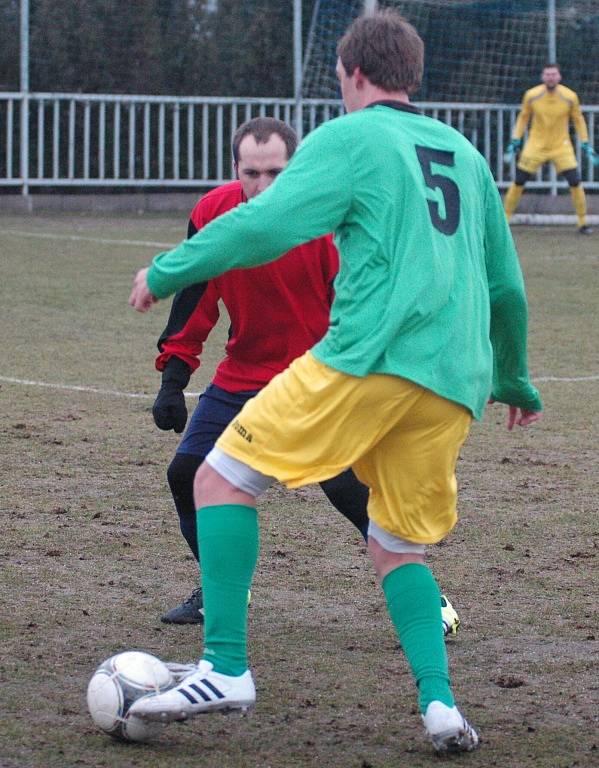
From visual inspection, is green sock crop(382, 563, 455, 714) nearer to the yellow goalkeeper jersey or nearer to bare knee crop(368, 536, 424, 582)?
bare knee crop(368, 536, 424, 582)

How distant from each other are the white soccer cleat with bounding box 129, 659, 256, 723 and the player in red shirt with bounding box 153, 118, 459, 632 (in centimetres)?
105

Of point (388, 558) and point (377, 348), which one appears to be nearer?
point (377, 348)

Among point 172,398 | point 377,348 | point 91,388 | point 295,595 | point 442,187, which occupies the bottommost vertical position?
point 91,388

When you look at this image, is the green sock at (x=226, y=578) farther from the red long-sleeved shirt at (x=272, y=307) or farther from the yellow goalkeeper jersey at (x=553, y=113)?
the yellow goalkeeper jersey at (x=553, y=113)

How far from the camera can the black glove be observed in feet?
15.5

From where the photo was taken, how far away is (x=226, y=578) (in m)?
3.61

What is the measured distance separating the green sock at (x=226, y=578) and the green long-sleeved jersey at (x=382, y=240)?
1.57 ft

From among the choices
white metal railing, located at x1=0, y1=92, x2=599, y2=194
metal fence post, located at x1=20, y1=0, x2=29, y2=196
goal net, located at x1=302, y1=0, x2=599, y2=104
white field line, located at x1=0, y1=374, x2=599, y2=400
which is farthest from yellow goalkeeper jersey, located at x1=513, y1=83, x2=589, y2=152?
white field line, located at x1=0, y1=374, x2=599, y2=400

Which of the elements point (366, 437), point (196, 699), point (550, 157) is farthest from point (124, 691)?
point (550, 157)

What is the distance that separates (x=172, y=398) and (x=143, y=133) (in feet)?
54.0

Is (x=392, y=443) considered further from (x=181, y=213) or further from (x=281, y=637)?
(x=181, y=213)

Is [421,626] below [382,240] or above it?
below

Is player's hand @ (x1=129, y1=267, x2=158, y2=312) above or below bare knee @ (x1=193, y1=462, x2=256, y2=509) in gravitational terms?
above

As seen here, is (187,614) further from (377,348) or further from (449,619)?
(377,348)
